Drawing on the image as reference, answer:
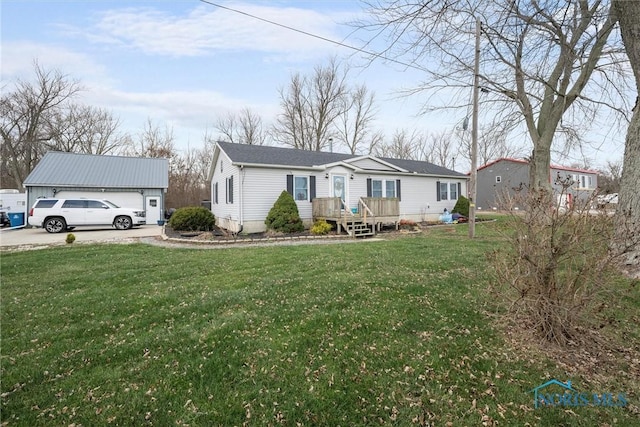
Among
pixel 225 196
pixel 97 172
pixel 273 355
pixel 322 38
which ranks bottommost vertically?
pixel 273 355

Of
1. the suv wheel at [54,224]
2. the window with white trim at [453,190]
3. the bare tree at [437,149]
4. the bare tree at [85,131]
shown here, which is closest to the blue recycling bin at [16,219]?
the suv wheel at [54,224]

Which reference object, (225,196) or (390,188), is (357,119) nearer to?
(390,188)

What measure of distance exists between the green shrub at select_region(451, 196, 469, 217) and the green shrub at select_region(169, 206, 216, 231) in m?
13.5

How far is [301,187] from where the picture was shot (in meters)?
13.9

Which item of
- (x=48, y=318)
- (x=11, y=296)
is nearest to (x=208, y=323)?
(x=48, y=318)

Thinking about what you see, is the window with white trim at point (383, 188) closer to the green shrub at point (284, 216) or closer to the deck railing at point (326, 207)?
the deck railing at point (326, 207)

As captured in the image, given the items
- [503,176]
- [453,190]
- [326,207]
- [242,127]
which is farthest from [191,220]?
[503,176]

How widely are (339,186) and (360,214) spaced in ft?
8.31

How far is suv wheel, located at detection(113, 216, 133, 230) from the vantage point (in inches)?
601

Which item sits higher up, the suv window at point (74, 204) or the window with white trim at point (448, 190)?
the window with white trim at point (448, 190)

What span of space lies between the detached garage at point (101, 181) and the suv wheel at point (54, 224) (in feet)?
12.8

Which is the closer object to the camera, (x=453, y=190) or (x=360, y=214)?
(x=360, y=214)

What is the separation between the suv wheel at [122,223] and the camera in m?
15.3

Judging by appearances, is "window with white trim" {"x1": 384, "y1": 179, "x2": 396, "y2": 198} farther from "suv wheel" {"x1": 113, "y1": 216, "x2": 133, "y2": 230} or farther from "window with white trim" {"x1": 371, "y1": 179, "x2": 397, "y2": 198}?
"suv wheel" {"x1": 113, "y1": 216, "x2": 133, "y2": 230}
